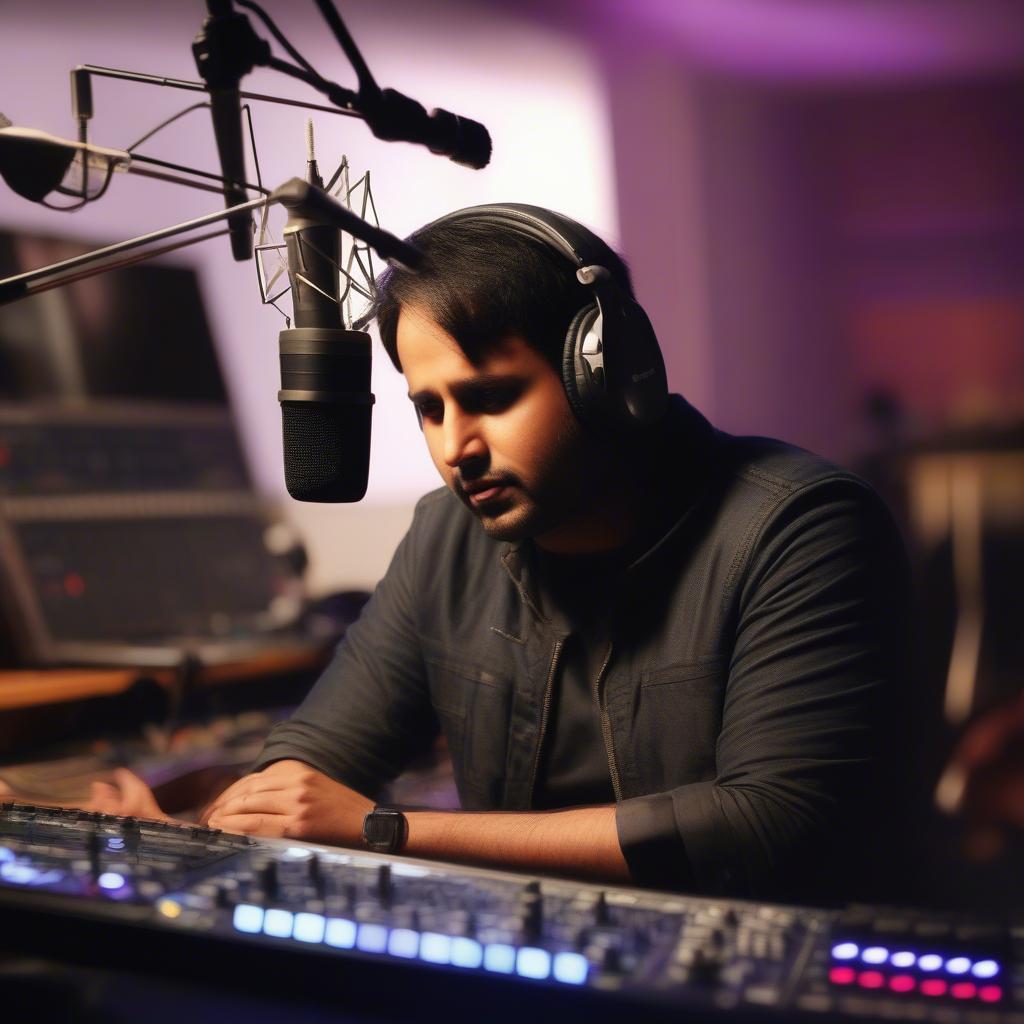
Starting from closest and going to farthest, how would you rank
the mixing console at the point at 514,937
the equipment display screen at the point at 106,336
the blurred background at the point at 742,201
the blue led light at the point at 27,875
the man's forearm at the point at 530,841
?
the mixing console at the point at 514,937, the blue led light at the point at 27,875, the man's forearm at the point at 530,841, the equipment display screen at the point at 106,336, the blurred background at the point at 742,201

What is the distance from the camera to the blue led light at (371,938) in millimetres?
656

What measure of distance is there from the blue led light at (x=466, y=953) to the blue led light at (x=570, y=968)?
43 millimetres

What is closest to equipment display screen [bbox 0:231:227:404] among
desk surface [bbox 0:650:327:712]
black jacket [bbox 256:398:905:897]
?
desk surface [bbox 0:650:327:712]

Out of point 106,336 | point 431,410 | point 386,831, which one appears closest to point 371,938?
point 386,831

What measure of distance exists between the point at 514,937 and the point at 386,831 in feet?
1.45

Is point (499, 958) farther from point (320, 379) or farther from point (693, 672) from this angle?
point (693, 672)

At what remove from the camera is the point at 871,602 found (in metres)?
1.16

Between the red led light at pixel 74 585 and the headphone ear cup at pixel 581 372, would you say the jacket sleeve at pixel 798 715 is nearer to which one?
the headphone ear cup at pixel 581 372

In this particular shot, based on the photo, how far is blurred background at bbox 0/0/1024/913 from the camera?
2.36 metres

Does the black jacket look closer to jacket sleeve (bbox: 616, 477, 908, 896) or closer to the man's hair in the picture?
jacket sleeve (bbox: 616, 477, 908, 896)

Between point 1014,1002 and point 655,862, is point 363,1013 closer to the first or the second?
point 1014,1002

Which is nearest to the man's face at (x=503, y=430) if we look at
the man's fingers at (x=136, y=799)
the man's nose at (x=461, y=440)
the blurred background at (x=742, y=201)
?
the man's nose at (x=461, y=440)

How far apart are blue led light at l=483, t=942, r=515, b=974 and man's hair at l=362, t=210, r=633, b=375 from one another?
681mm

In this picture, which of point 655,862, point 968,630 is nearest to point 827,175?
point 968,630
